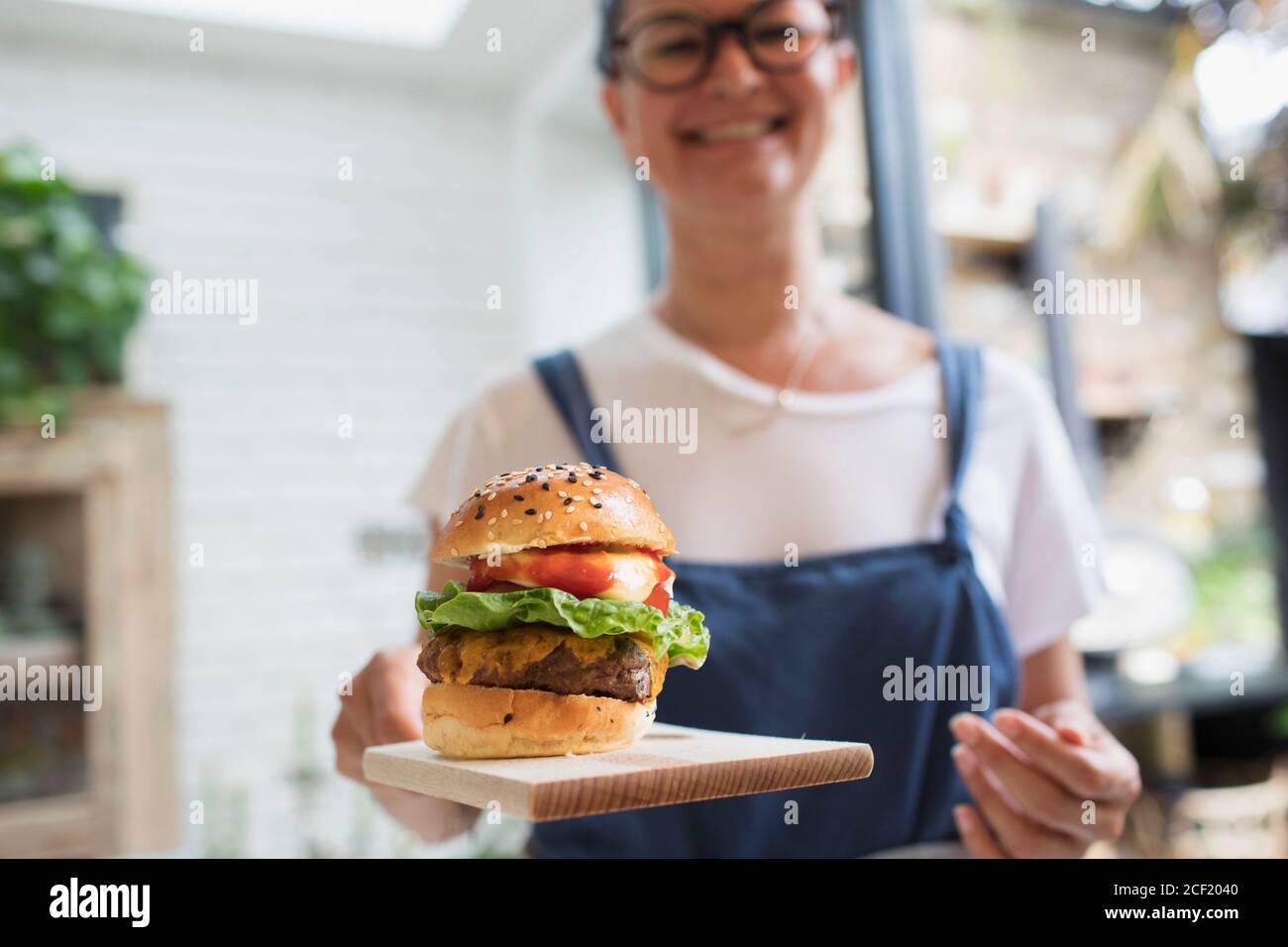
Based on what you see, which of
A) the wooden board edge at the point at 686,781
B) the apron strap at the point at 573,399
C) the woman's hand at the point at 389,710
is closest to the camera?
the wooden board edge at the point at 686,781

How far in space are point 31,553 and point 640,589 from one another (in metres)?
2.98

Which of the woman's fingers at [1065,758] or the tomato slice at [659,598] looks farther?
the woman's fingers at [1065,758]

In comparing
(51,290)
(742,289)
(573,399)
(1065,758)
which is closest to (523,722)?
(573,399)

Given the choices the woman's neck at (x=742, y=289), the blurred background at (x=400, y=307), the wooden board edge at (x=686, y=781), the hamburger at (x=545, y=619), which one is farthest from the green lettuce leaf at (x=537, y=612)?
the blurred background at (x=400, y=307)

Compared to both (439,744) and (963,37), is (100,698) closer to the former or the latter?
(439,744)

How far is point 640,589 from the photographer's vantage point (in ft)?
2.37

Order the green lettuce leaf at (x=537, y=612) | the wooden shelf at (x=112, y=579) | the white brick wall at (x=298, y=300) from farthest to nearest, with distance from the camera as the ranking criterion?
the white brick wall at (x=298, y=300), the wooden shelf at (x=112, y=579), the green lettuce leaf at (x=537, y=612)

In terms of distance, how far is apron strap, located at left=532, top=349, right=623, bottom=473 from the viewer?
0.94m

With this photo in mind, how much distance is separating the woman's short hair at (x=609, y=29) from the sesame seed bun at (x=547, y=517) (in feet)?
1.96

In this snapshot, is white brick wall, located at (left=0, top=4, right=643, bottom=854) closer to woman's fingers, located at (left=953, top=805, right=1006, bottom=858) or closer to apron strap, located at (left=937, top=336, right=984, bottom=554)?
apron strap, located at (left=937, top=336, right=984, bottom=554)

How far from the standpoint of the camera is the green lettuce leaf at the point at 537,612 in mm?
693

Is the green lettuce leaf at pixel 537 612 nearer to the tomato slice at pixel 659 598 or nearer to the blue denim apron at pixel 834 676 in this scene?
the tomato slice at pixel 659 598
